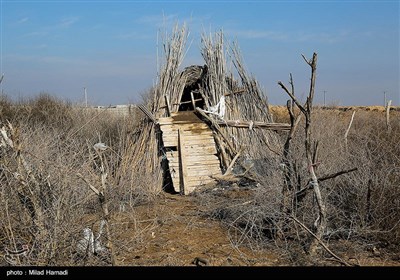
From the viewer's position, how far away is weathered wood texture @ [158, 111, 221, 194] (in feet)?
33.4

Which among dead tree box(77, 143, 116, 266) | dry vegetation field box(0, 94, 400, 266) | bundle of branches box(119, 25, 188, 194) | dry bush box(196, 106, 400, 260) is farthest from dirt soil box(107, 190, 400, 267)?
bundle of branches box(119, 25, 188, 194)

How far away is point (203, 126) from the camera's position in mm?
10797

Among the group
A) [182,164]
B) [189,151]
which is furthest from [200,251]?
[189,151]

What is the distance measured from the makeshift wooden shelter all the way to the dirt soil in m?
3.00

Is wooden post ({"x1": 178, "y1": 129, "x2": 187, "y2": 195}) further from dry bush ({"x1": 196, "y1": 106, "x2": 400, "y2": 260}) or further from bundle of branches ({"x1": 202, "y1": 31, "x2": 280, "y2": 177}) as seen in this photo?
dry bush ({"x1": 196, "y1": 106, "x2": 400, "y2": 260})

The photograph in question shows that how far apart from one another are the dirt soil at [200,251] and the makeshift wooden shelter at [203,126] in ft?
9.83

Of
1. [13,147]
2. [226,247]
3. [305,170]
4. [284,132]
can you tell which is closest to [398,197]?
[305,170]

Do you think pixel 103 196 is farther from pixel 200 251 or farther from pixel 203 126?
pixel 203 126

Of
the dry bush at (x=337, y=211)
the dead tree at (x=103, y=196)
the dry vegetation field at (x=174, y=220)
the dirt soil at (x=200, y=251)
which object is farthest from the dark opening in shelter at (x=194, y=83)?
the dead tree at (x=103, y=196)

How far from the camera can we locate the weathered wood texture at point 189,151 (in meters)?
10.2

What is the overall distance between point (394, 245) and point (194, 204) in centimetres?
386

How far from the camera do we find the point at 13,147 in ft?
15.8

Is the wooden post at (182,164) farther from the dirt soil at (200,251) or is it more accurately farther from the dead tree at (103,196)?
the dead tree at (103,196)
